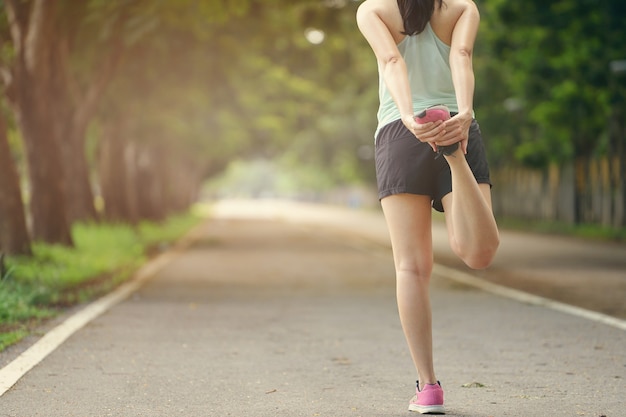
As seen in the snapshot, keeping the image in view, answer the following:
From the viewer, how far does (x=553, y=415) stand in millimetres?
5172

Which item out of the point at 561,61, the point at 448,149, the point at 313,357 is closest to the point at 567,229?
the point at 561,61

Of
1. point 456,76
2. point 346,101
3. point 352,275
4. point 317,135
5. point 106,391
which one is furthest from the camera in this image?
point 317,135

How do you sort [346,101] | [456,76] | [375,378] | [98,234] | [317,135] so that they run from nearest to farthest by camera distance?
[456,76]
[375,378]
[98,234]
[346,101]
[317,135]

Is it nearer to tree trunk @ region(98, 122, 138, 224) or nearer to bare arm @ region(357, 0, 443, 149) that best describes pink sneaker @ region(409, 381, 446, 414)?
bare arm @ region(357, 0, 443, 149)

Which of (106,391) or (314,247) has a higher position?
(106,391)

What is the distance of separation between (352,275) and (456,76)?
35.3 feet

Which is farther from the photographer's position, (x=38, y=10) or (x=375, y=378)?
(x=38, y=10)

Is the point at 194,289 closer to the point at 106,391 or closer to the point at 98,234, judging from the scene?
the point at 106,391

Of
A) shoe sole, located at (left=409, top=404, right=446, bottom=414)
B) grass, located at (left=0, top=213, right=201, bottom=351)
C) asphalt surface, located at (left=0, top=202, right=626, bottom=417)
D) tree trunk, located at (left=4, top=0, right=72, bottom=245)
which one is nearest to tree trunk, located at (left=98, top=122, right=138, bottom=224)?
grass, located at (left=0, top=213, right=201, bottom=351)

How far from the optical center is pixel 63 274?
13297 millimetres

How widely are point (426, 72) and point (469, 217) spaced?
0.67 meters

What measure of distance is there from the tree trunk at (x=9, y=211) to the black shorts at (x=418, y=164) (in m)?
10.6

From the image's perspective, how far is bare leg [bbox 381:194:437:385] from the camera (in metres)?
4.98

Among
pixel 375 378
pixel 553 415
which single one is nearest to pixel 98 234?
pixel 375 378
